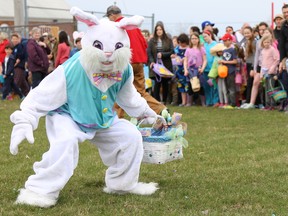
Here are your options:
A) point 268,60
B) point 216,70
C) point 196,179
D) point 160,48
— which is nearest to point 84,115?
point 196,179

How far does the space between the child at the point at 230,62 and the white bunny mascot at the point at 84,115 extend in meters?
7.64

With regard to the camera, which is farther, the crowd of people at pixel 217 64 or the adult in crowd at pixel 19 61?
the adult in crowd at pixel 19 61

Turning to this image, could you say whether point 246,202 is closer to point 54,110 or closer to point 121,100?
point 121,100

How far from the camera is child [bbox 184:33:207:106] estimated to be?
42.8 ft

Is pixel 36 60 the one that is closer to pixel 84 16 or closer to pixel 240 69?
pixel 240 69

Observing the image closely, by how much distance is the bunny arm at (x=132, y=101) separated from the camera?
5.29m

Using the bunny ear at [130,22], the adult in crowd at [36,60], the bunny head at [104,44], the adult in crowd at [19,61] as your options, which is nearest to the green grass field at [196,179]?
the bunny head at [104,44]

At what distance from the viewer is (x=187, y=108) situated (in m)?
12.9

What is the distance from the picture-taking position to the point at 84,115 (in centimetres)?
490

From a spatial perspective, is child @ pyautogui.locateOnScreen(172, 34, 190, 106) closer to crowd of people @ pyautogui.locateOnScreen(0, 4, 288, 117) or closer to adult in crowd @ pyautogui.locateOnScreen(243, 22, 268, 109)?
crowd of people @ pyautogui.locateOnScreen(0, 4, 288, 117)

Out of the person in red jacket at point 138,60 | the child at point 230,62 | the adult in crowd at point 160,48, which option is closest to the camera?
the person in red jacket at point 138,60

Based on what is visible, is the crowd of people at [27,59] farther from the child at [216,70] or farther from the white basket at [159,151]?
the white basket at [159,151]

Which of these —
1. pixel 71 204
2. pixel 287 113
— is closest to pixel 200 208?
pixel 71 204

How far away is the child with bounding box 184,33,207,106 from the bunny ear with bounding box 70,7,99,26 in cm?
831
